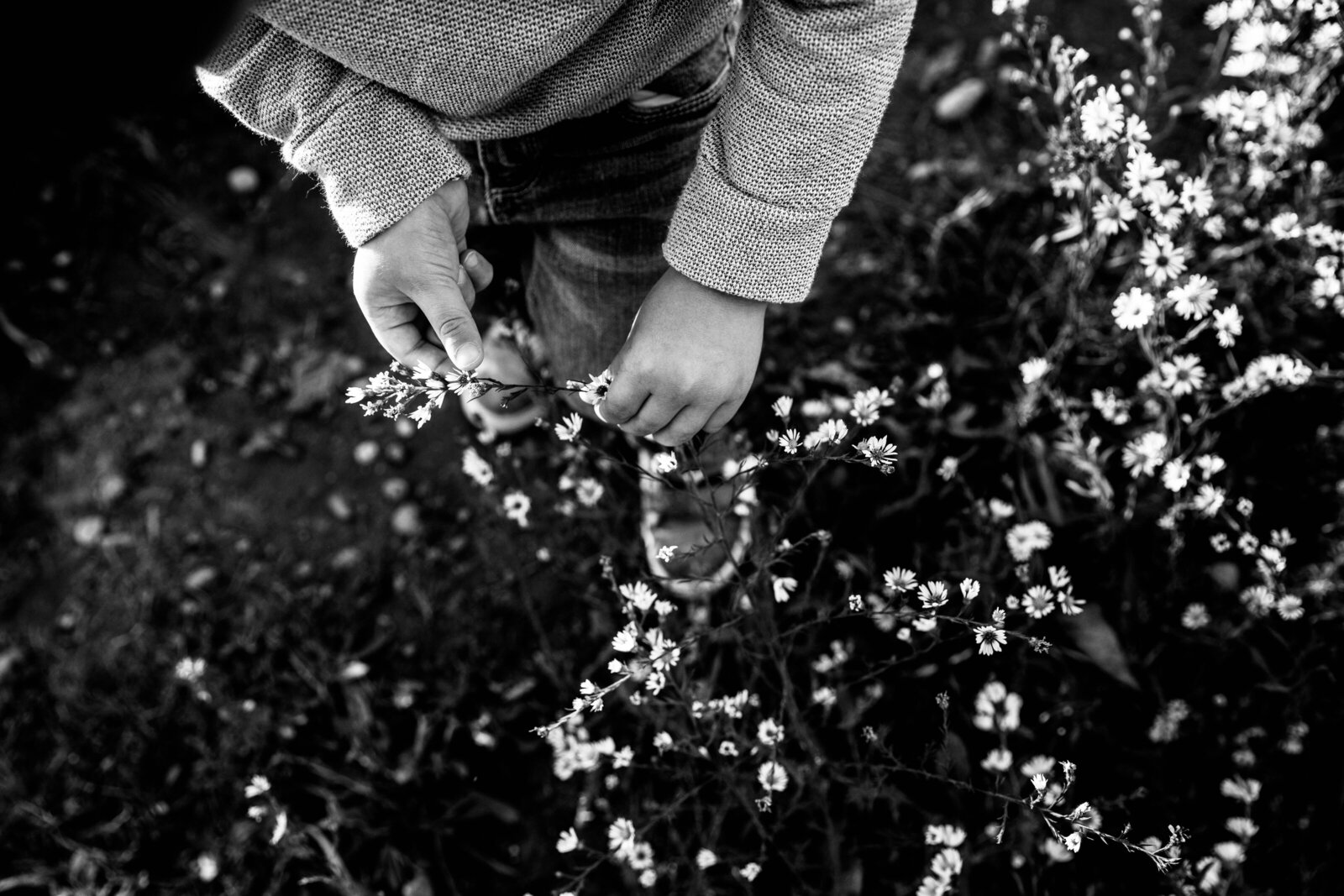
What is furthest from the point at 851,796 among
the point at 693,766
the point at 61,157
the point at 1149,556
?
the point at 61,157

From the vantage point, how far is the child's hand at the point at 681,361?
4.44ft

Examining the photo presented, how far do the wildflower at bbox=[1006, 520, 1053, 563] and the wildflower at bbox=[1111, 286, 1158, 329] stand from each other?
433 millimetres

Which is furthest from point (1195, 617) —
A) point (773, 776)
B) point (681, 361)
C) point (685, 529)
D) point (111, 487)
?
point (111, 487)

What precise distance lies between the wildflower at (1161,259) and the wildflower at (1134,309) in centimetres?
4

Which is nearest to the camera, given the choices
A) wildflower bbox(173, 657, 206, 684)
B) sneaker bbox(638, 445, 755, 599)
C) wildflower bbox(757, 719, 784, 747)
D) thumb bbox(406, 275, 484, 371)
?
thumb bbox(406, 275, 484, 371)

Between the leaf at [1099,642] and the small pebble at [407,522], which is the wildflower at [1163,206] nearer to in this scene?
the leaf at [1099,642]

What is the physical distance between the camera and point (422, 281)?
1.38 m

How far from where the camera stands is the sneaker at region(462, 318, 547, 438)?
2039 millimetres

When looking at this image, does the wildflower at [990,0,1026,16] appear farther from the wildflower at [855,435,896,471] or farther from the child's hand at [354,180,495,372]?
the child's hand at [354,180,495,372]

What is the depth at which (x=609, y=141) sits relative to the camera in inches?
65.5

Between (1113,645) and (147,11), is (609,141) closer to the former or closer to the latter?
(147,11)

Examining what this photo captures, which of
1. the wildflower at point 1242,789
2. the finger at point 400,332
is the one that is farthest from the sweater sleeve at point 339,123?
the wildflower at point 1242,789

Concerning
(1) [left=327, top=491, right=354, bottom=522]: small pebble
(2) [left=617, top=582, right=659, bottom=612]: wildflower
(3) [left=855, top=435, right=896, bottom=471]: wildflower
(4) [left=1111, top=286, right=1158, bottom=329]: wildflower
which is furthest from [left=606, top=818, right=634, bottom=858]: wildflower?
(1) [left=327, top=491, right=354, bottom=522]: small pebble

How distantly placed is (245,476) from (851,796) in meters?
1.77
